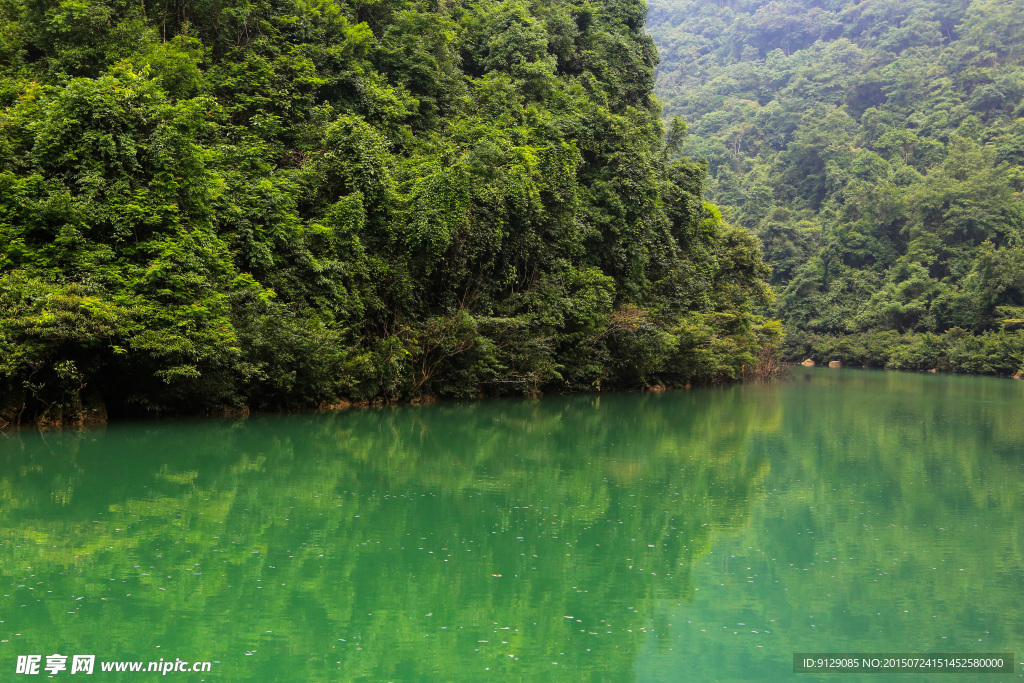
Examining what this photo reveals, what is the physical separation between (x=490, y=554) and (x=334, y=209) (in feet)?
46.9

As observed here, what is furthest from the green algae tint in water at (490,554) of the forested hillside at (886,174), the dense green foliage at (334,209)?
the forested hillside at (886,174)

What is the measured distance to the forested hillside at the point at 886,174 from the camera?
55.7 m

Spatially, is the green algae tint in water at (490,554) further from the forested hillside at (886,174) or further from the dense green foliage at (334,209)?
the forested hillside at (886,174)

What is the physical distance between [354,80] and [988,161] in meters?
55.4

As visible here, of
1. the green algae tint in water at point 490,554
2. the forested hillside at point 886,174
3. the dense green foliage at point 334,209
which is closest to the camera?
the green algae tint in water at point 490,554

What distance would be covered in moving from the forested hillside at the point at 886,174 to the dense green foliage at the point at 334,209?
26950mm

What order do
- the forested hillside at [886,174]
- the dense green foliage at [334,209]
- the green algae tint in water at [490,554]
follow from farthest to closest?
the forested hillside at [886,174]
the dense green foliage at [334,209]
the green algae tint in water at [490,554]

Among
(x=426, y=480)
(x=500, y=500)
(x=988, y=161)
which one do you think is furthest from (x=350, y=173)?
(x=988, y=161)

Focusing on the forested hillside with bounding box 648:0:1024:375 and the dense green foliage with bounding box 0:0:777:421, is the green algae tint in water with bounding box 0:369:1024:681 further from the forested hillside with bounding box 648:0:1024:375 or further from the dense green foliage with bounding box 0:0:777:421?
the forested hillside with bounding box 648:0:1024:375

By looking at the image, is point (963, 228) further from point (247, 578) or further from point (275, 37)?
point (247, 578)

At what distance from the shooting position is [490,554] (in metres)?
8.78

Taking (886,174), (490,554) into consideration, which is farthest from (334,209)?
(886,174)

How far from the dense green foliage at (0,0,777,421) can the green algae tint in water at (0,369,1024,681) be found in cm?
231

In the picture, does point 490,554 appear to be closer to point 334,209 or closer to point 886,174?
point 334,209
